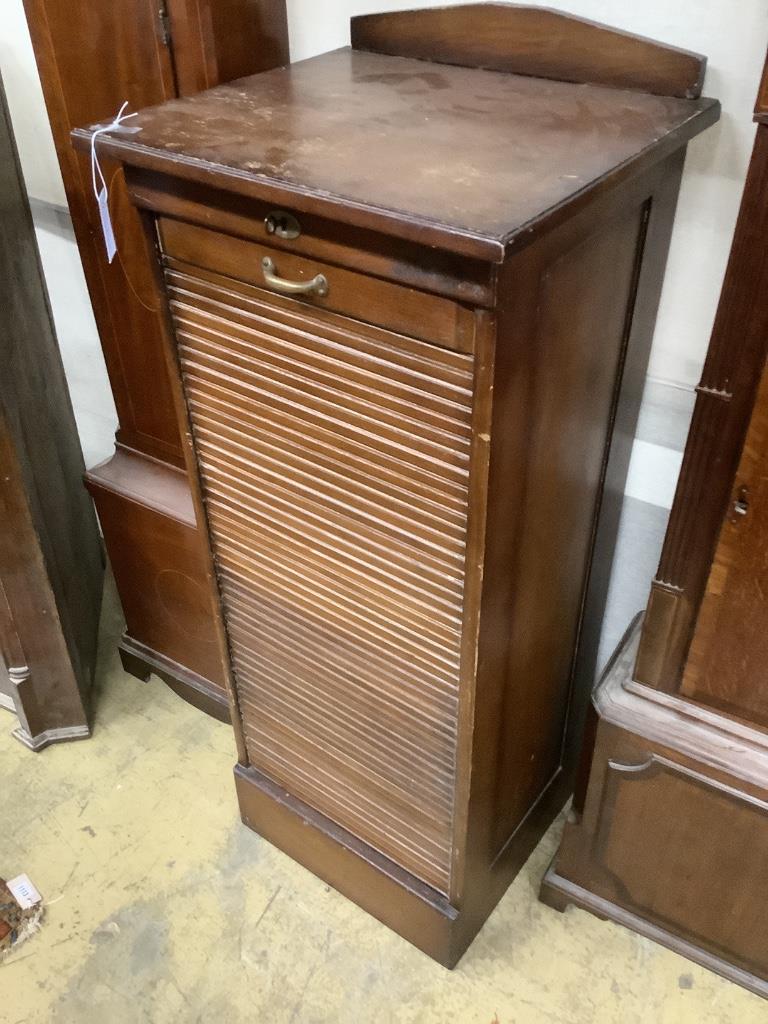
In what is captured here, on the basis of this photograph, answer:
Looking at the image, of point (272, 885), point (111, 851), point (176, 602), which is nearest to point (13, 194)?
point (176, 602)

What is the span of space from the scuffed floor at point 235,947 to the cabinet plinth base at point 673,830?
0.08 m

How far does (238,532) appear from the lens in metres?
1.35

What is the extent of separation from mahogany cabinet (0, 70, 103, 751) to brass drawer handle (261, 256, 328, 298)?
31.4 inches

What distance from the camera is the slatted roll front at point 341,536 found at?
1.03 meters

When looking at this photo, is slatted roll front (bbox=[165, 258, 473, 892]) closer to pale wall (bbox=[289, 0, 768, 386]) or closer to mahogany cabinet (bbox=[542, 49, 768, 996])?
mahogany cabinet (bbox=[542, 49, 768, 996])

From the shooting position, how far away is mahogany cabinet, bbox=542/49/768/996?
3.40 ft

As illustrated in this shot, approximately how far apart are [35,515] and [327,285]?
39.0 inches

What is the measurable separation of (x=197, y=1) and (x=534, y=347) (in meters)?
0.72

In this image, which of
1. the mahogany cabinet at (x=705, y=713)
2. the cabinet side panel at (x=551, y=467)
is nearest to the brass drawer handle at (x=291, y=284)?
the cabinet side panel at (x=551, y=467)

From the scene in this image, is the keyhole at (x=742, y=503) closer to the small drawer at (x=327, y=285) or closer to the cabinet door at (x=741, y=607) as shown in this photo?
the cabinet door at (x=741, y=607)

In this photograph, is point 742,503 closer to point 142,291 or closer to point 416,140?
point 416,140

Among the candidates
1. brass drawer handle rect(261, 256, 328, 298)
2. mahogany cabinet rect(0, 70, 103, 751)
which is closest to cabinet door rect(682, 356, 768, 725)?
brass drawer handle rect(261, 256, 328, 298)

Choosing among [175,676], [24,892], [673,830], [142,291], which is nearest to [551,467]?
[673,830]

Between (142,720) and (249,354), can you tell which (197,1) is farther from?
(142,720)
